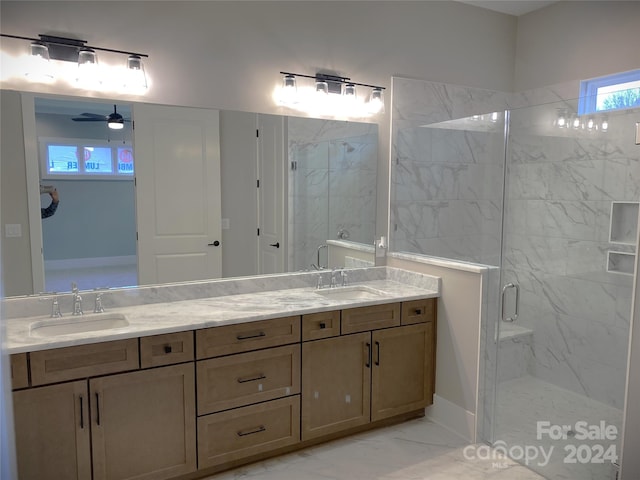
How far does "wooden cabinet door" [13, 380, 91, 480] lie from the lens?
6.44 ft

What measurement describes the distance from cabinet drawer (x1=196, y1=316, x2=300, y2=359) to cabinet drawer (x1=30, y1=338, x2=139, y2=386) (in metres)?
0.32

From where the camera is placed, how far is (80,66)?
2387mm

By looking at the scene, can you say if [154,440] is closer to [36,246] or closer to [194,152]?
[36,246]

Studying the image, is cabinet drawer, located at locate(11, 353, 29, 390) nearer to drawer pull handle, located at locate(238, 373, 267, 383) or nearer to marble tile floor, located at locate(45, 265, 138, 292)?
marble tile floor, located at locate(45, 265, 138, 292)

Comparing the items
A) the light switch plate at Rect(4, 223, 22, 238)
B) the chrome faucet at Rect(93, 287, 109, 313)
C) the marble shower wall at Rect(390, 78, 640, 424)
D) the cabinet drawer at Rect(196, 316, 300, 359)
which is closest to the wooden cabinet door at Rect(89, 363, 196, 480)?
the cabinet drawer at Rect(196, 316, 300, 359)

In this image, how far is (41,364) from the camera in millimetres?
1983

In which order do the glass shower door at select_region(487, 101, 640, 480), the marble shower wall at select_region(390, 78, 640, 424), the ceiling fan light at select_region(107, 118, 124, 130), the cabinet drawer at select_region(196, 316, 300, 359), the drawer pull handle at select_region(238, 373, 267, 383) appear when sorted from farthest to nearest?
1. the marble shower wall at select_region(390, 78, 640, 424)
2. the glass shower door at select_region(487, 101, 640, 480)
3. the ceiling fan light at select_region(107, 118, 124, 130)
4. the drawer pull handle at select_region(238, 373, 267, 383)
5. the cabinet drawer at select_region(196, 316, 300, 359)

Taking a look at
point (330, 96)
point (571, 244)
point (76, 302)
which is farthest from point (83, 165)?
point (571, 244)

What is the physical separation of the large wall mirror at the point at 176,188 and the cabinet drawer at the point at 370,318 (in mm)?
561

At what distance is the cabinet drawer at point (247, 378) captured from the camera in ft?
7.75

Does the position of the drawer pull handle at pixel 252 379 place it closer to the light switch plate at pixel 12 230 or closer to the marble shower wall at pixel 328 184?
the marble shower wall at pixel 328 184

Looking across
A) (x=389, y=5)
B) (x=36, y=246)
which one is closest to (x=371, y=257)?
(x=389, y=5)

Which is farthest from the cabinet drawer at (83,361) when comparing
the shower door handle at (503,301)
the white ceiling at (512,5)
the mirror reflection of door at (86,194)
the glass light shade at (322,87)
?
the white ceiling at (512,5)

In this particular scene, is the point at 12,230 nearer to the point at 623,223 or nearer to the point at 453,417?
the point at 453,417
